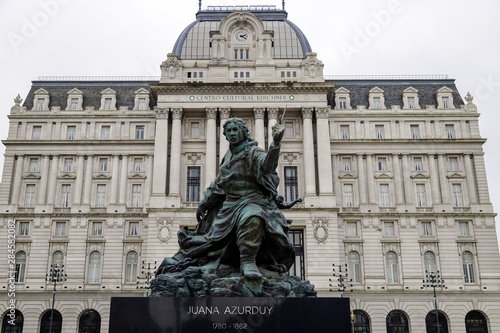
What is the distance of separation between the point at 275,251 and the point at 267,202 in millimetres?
1027

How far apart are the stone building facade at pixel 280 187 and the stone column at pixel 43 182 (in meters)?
0.13

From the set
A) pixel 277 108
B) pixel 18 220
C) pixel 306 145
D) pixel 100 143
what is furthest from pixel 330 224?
pixel 18 220

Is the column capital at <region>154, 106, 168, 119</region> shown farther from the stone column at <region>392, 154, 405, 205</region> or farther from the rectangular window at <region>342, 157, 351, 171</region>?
the stone column at <region>392, 154, 405, 205</region>

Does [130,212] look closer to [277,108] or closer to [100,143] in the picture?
[100,143]

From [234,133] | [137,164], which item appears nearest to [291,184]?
[137,164]

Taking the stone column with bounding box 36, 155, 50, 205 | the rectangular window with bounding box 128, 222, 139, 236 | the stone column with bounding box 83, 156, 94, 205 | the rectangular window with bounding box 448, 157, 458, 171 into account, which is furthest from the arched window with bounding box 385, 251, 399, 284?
the stone column with bounding box 36, 155, 50, 205

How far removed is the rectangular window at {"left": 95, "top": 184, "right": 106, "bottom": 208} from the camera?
52.4 meters

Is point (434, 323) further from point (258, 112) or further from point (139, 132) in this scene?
point (139, 132)

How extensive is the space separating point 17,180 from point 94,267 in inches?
466

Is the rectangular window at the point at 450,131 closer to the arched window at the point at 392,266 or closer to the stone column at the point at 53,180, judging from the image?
the arched window at the point at 392,266

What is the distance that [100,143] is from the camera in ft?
178

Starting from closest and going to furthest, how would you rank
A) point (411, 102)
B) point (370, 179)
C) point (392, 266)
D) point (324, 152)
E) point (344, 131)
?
point (392, 266) → point (324, 152) → point (370, 179) → point (344, 131) → point (411, 102)

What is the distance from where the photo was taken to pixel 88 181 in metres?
52.9

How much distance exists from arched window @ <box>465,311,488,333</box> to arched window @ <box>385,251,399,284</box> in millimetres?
7193
